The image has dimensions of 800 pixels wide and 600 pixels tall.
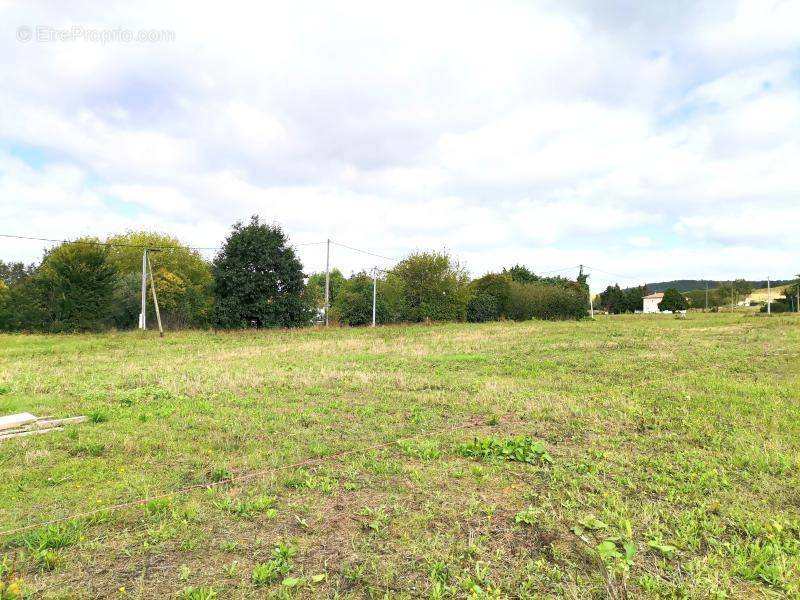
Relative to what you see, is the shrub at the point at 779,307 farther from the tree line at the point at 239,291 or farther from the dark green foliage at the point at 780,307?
the tree line at the point at 239,291

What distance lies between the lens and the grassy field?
8.13 ft

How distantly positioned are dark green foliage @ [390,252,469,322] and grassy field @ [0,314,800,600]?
23.5 metres

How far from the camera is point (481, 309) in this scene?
34281mm

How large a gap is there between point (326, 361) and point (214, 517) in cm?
844

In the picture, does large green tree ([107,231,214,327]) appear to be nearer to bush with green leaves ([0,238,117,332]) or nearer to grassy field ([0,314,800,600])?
bush with green leaves ([0,238,117,332])

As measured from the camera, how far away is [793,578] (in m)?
2.43

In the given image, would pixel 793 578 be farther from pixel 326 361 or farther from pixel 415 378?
pixel 326 361

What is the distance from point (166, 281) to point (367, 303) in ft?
52.5

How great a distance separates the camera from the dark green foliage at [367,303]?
2803 cm

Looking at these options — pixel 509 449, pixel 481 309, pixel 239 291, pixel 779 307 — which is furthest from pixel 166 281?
pixel 779 307

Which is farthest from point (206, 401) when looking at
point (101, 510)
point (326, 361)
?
point (326, 361)

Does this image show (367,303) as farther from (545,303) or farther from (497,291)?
(545,303)

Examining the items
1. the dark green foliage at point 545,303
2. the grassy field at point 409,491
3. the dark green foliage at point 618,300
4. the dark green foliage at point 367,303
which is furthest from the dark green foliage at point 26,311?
the dark green foliage at point 618,300

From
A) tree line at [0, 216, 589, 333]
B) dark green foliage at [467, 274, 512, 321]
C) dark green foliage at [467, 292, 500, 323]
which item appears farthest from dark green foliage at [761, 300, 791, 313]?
dark green foliage at [467, 292, 500, 323]
